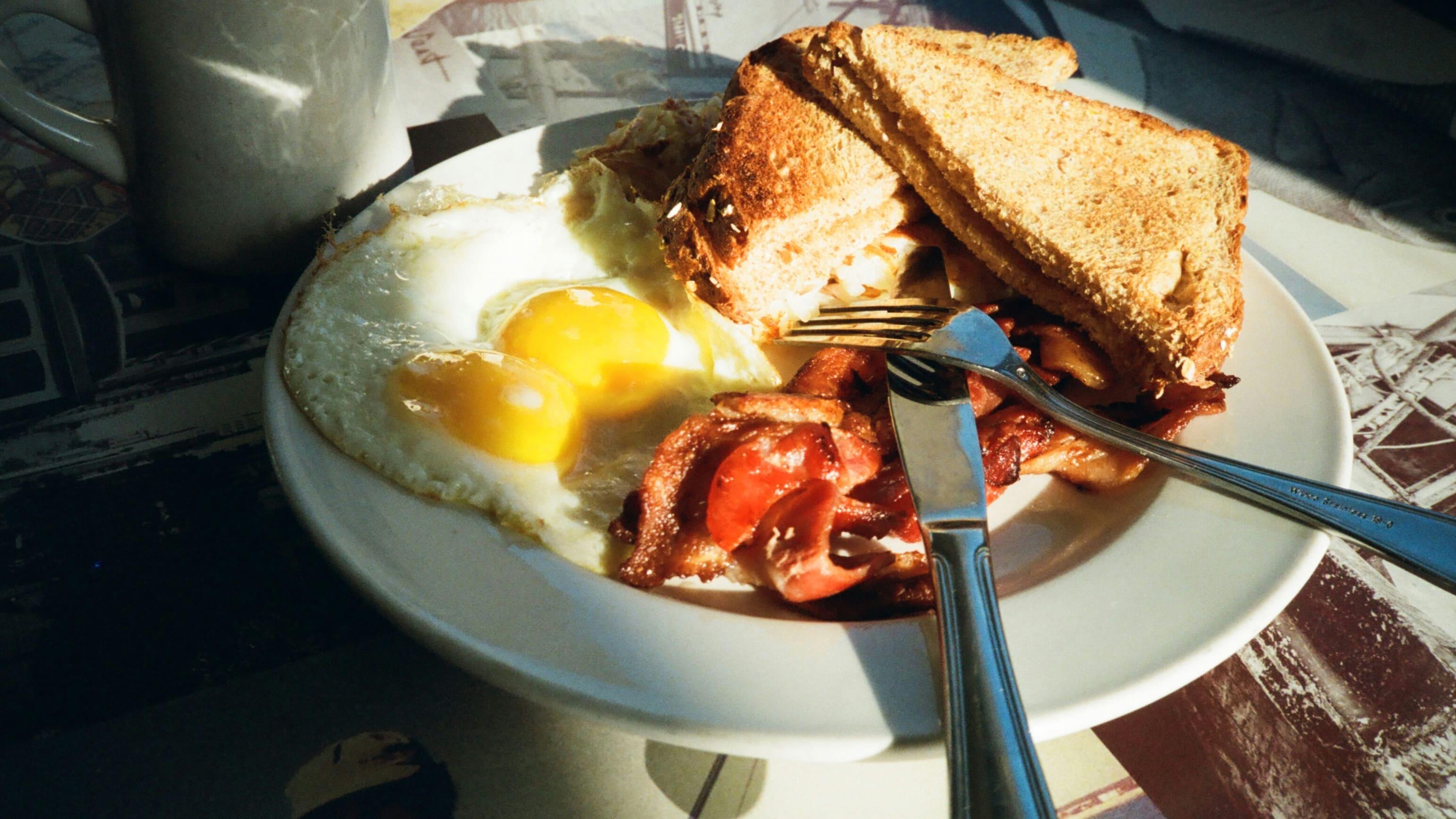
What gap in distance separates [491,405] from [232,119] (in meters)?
0.75

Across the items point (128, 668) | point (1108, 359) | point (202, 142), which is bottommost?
point (128, 668)

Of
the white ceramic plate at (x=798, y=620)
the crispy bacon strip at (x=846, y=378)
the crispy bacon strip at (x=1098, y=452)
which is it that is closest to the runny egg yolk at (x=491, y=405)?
the white ceramic plate at (x=798, y=620)

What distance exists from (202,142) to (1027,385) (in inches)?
58.7

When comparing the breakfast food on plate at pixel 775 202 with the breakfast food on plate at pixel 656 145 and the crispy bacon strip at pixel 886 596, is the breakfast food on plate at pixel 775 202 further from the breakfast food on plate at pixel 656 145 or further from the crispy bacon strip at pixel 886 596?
the crispy bacon strip at pixel 886 596

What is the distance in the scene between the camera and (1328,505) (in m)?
1.09

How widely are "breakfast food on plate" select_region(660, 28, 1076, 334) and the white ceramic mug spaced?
25.0 inches

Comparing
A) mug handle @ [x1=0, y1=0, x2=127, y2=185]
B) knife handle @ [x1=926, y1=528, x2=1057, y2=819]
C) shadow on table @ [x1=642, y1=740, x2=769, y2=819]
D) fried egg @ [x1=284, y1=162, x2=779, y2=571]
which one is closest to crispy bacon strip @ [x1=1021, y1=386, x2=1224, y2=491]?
knife handle @ [x1=926, y1=528, x2=1057, y2=819]

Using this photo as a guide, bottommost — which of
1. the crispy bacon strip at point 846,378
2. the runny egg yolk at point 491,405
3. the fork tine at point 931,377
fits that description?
the runny egg yolk at point 491,405

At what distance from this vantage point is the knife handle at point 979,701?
0.75 metres

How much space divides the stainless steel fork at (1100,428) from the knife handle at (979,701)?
0.38m

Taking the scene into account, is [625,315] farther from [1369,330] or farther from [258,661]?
[1369,330]

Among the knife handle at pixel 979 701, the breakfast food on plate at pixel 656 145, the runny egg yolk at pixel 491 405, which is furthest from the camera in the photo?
the breakfast food on plate at pixel 656 145

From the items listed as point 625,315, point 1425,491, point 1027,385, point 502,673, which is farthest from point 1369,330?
point 502,673

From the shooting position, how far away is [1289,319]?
1486mm
